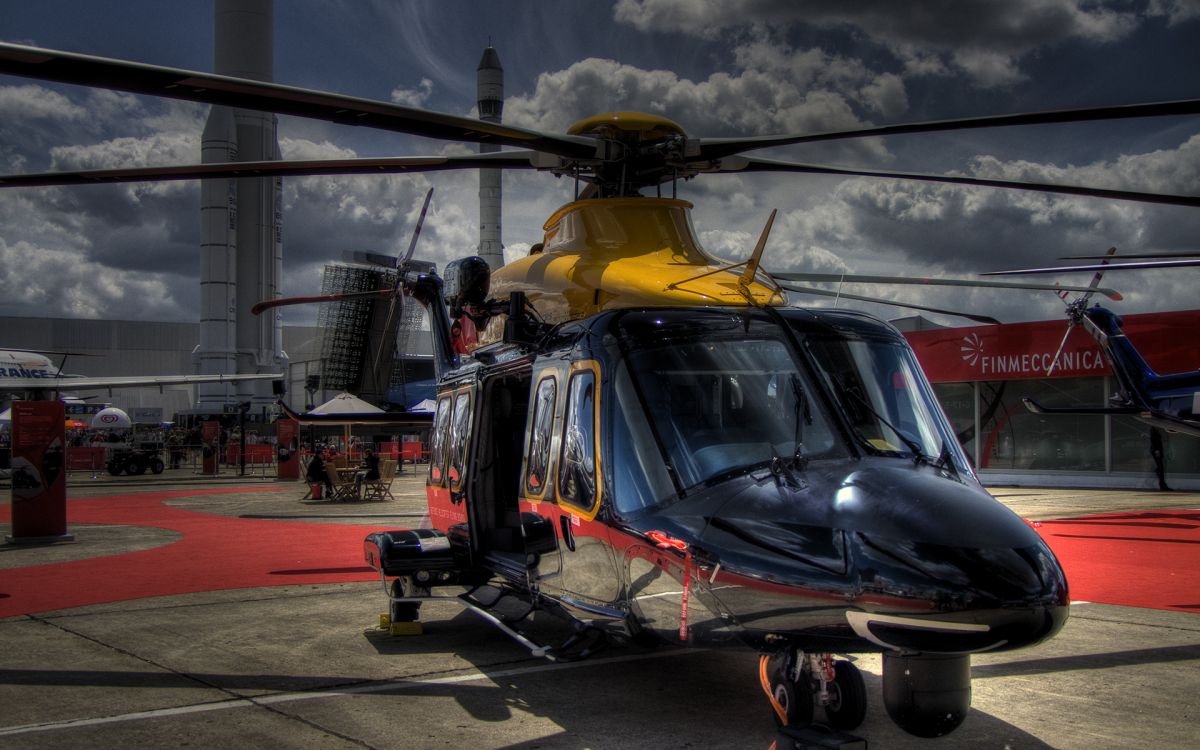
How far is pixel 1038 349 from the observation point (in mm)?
26359

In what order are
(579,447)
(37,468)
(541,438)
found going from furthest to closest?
(37,468)
(541,438)
(579,447)

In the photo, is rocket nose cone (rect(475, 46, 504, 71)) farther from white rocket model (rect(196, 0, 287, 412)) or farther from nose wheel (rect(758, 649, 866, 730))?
nose wheel (rect(758, 649, 866, 730))

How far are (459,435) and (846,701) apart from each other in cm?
408

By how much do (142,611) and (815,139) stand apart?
22.5 ft

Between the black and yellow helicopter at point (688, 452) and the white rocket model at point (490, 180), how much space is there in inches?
1777

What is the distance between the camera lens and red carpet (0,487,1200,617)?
31.6 ft

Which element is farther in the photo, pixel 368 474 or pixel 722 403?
pixel 368 474

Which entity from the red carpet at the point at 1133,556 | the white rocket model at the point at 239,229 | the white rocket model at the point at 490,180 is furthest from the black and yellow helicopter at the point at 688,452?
the white rocket model at the point at 239,229

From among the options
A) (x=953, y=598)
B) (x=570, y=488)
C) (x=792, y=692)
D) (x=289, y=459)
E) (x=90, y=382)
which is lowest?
(x=289, y=459)

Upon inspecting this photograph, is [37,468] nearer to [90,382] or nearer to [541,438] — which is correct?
[541,438]

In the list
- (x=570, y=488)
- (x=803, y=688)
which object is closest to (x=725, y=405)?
(x=570, y=488)

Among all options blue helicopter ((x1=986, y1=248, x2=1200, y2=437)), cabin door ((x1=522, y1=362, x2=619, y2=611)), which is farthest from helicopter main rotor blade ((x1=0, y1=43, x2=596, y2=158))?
blue helicopter ((x1=986, y1=248, x2=1200, y2=437))

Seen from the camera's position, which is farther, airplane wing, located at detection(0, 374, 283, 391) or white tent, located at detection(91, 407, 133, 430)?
white tent, located at detection(91, 407, 133, 430)

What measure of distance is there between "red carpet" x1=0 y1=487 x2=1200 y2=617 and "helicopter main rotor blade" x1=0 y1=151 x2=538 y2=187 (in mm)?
4300
